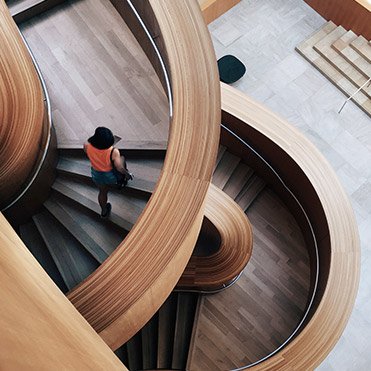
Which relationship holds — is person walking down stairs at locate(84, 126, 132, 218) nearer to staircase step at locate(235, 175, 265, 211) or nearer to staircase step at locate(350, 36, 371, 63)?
staircase step at locate(235, 175, 265, 211)

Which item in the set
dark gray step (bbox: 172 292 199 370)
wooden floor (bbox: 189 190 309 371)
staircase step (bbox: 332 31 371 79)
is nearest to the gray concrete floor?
staircase step (bbox: 332 31 371 79)

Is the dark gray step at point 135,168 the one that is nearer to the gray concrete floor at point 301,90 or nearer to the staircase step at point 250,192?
the staircase step at point 250,192

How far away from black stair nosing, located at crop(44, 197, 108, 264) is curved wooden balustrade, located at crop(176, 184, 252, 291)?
146cm

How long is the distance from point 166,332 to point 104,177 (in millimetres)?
2832

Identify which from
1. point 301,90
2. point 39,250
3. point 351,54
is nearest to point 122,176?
point 39,250

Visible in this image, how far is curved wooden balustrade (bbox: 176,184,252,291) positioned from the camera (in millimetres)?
5734

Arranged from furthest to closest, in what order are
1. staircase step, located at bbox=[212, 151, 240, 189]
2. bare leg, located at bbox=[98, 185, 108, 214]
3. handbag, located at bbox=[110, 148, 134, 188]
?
staircase step, located at bbox=[212, 151, 240, 189] → bare leg, located at bbox=[98, 185, 108, 214] → handbag, located at bbox=[110, 148, 134, 188]

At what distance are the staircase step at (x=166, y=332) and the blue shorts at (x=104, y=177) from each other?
2669mm

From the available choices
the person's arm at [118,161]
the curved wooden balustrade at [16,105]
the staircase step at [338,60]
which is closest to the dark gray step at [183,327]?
the person's arm at [118,161]

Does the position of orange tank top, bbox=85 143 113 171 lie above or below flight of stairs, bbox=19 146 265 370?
above

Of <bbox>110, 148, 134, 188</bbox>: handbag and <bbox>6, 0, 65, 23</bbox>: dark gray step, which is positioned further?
<bbox>6, 0, 65, 23</bbox>: dark gray step

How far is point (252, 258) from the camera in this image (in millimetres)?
6590

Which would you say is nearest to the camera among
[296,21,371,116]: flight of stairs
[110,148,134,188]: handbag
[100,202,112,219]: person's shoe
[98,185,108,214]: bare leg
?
[110,148,134,188]: handbag

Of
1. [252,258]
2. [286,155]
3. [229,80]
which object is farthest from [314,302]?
[229,80]
